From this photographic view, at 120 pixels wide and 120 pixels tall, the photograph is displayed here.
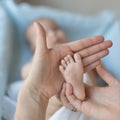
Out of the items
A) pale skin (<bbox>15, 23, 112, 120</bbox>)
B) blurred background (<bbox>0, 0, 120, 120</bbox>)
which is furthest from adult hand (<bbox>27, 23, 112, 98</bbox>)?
blurred background (<bbox>0, 0, 120, 120</bbox>)

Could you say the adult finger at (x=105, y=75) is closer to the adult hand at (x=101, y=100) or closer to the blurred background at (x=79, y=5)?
the adult hand at (x=101, y=100)

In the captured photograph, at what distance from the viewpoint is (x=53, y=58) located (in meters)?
0.80

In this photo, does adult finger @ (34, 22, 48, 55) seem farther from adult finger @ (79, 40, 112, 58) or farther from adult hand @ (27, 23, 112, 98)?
adult finger @ (79, 40, 112, 58)

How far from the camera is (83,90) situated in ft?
2.63

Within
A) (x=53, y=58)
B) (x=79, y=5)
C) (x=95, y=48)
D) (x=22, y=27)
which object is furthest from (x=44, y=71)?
(x=79, y=5)

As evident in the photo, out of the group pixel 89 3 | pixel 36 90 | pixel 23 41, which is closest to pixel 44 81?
pixel 36 90

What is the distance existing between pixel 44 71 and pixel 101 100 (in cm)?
17

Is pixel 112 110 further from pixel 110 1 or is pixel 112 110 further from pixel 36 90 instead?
pixel 110 1

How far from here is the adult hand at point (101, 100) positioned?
30.5 inches

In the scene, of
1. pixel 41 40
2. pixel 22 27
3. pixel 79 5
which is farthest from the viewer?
pixel 79 5

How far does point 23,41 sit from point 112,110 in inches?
30.5

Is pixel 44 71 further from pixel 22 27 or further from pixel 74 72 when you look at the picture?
pixel 22 27

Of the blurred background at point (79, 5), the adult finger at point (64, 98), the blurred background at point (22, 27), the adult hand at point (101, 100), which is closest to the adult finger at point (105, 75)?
the adult hand at point (101, 100)

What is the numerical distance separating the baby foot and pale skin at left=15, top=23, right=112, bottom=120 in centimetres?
3
